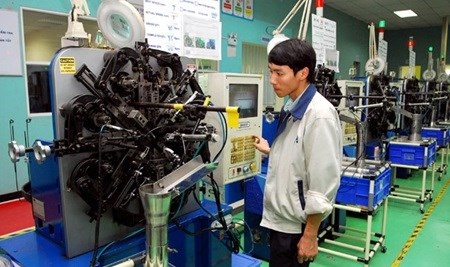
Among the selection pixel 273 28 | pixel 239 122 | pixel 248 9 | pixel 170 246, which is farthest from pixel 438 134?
pixel 170 246

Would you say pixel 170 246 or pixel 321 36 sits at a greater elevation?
pixel 321 36

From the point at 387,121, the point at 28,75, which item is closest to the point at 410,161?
the point at 387,121

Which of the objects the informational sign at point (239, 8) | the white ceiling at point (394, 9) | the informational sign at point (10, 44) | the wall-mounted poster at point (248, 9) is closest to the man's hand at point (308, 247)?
→ the informational sign at point (10, 44)

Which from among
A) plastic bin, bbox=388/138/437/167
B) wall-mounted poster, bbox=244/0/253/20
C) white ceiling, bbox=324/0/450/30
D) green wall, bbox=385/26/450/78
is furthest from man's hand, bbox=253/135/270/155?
green wall, bbox=385/26/450/78

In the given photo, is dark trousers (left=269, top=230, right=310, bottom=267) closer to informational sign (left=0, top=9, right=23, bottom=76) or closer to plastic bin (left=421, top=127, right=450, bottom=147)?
informational sign (left=0, top=9, right=23, bottom=76)

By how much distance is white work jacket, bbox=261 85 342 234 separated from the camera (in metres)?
1.44

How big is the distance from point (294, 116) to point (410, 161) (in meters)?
3.36

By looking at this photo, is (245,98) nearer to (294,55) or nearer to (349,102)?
(294,55)

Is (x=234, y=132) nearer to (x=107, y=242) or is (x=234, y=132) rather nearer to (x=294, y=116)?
(x=294, y=116)

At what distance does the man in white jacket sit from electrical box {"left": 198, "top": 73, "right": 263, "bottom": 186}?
2.70 feet

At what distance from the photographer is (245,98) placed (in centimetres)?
279

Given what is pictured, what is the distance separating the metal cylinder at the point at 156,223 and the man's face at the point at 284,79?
29.6 inches

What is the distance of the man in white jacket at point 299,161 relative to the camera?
1.45 meters

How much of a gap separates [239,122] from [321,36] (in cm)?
158
